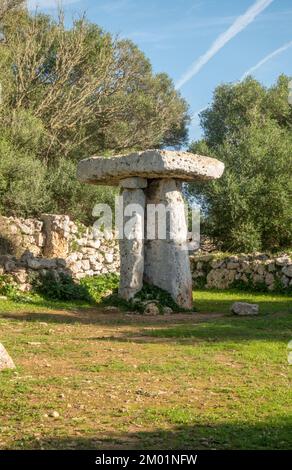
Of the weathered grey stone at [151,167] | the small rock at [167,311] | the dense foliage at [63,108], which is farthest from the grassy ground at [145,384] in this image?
the dense foliage at [63,108]

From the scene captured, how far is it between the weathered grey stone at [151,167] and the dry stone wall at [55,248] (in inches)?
93.5

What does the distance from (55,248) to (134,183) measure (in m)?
4.28

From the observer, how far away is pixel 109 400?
6.21 meters

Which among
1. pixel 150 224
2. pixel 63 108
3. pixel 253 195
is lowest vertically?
Result: pixel 150 224

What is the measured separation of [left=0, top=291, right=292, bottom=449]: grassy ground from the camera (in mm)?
5133

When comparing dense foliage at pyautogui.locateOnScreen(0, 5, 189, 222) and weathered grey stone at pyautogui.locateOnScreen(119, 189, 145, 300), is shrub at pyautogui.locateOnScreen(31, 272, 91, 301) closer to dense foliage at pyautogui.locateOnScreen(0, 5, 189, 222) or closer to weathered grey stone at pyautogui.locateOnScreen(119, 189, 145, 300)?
weathered grey stone at pyautogui.locateOnScreen(119, 189, 145, 300)

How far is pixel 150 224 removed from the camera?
48.3 ft

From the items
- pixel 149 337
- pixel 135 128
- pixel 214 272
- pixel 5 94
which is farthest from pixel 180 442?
pixel 135 128

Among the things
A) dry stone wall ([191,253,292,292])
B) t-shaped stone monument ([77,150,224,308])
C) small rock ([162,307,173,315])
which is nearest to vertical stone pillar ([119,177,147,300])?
t-shaped stone monument ([77,150,224,308])

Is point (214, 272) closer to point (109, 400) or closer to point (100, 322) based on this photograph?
point (100, 322)

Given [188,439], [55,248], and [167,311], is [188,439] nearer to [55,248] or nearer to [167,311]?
[167,311]

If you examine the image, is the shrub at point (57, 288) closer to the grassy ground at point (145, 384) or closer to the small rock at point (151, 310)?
the small rock at point (151, 310)

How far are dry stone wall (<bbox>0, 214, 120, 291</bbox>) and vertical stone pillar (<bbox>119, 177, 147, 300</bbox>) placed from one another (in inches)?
73.6
